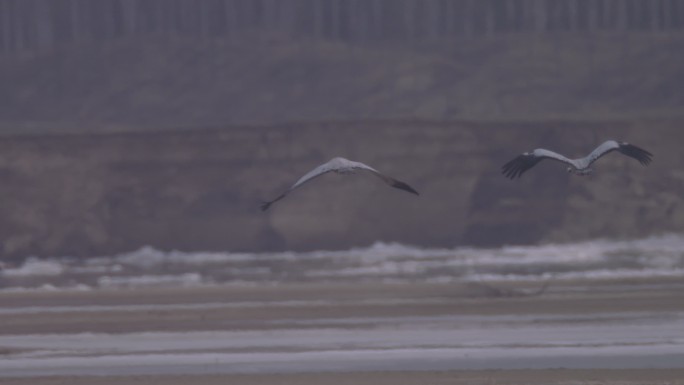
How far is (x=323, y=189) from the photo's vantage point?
30.2 meters

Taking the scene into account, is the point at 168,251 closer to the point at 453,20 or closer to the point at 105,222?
the point at 105,222

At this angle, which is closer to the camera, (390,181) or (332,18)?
(390,181)

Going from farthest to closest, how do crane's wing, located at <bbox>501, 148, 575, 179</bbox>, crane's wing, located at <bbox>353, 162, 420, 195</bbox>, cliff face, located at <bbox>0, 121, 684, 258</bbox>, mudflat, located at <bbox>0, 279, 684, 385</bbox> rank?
cliff face, located at <bbox>0, 121, 684, 258</bbox> < mudflat, located at <bbox>0, 279, 684, 385</bbox> < crane's wing, located at <bbox>501, 148, 575, 179</bbox> < crane's wing, located at <bbox>353, 162, 420, 195</bbox>

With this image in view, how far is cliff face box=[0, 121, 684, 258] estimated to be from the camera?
28.7 m

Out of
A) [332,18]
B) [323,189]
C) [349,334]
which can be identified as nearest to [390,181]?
[349,334]

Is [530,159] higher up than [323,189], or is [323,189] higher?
[530,159]

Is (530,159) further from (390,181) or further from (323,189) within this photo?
(323,189)

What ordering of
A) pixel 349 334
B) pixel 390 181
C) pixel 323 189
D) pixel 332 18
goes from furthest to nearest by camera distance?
pixel 332 18, pixel 323 189, pixel 349 334, pixel 390 181

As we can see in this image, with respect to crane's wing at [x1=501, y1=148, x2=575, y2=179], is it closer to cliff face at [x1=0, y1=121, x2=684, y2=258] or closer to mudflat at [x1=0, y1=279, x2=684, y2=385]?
mudflat at [x1=0, y1=279, x2=684, y2=385]

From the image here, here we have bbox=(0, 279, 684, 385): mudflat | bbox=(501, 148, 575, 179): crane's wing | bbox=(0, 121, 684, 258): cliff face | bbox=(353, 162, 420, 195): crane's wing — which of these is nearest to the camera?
bbox=(353, 162, 420, 195): crane's wing

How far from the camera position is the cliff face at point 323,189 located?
94.3 ft

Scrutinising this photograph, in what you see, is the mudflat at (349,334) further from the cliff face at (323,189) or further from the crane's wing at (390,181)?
the cliff face at (323,189)

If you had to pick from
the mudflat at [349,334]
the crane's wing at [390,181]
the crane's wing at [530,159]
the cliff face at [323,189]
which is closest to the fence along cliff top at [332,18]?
the cliff face at [323,189]

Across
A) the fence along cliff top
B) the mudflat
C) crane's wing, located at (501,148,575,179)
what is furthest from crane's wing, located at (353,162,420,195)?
the fence along cliff top
